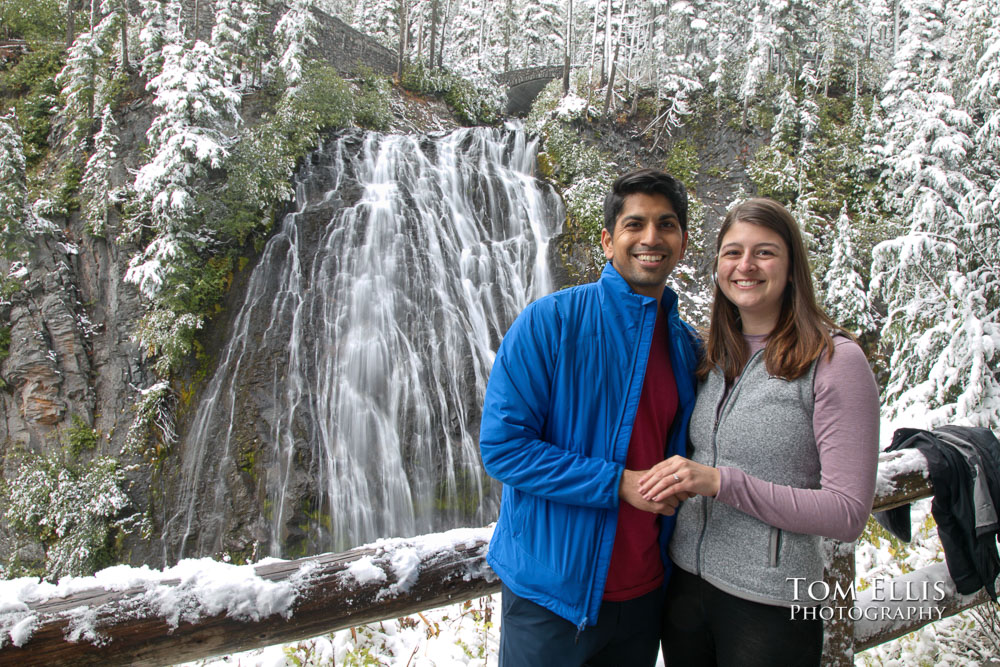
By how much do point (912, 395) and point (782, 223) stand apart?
359 inches

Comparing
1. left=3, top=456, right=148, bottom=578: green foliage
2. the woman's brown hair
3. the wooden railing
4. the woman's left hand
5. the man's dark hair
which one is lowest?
left=3, top=456, right=148, bottom=578: green foliage

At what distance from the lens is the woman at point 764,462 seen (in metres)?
1.71

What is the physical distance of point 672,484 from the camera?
172cm

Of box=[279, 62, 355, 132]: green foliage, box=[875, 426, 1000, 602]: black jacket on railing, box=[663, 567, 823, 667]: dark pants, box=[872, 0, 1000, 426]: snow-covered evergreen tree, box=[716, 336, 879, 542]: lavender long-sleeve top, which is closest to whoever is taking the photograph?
box=[716, 336, 879, 542]: lavender long-sleeve top

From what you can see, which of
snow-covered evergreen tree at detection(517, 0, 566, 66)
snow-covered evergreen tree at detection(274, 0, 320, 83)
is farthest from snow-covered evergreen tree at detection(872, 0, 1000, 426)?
snow-covered evergreen tree at detection(517, 0, 566, 66)

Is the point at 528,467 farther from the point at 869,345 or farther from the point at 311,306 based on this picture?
the point at 869,345

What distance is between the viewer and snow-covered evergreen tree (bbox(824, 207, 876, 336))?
13.5 metres

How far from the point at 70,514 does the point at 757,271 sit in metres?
14.1

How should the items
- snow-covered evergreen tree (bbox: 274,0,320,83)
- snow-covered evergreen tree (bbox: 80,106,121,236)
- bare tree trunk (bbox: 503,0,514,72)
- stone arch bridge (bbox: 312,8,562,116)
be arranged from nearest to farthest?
snow-covered evergreen tree (bbox: 80,106,121,236), snow-covered evergreen tree (bbox: 274,0,320,83), stone arch bridge (bbox: 312,8,562,116), bare tree trunk (bbox: 503,0,514,72)

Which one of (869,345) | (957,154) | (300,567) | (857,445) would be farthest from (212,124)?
(869,345)

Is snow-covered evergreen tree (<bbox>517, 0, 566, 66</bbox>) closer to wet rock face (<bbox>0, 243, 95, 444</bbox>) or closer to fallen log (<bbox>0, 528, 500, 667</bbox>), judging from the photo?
wet rock face (<bbox>0, 243, 95, 444</bbox>)

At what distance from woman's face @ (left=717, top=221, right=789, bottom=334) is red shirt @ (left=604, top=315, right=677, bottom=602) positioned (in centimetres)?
38

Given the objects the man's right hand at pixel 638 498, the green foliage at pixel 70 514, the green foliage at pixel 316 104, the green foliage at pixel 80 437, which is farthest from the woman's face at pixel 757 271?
the green foliage at pixel 316 104

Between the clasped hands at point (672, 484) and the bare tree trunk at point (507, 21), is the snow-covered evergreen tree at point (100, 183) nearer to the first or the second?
the clasped hands at point (672, 484)
